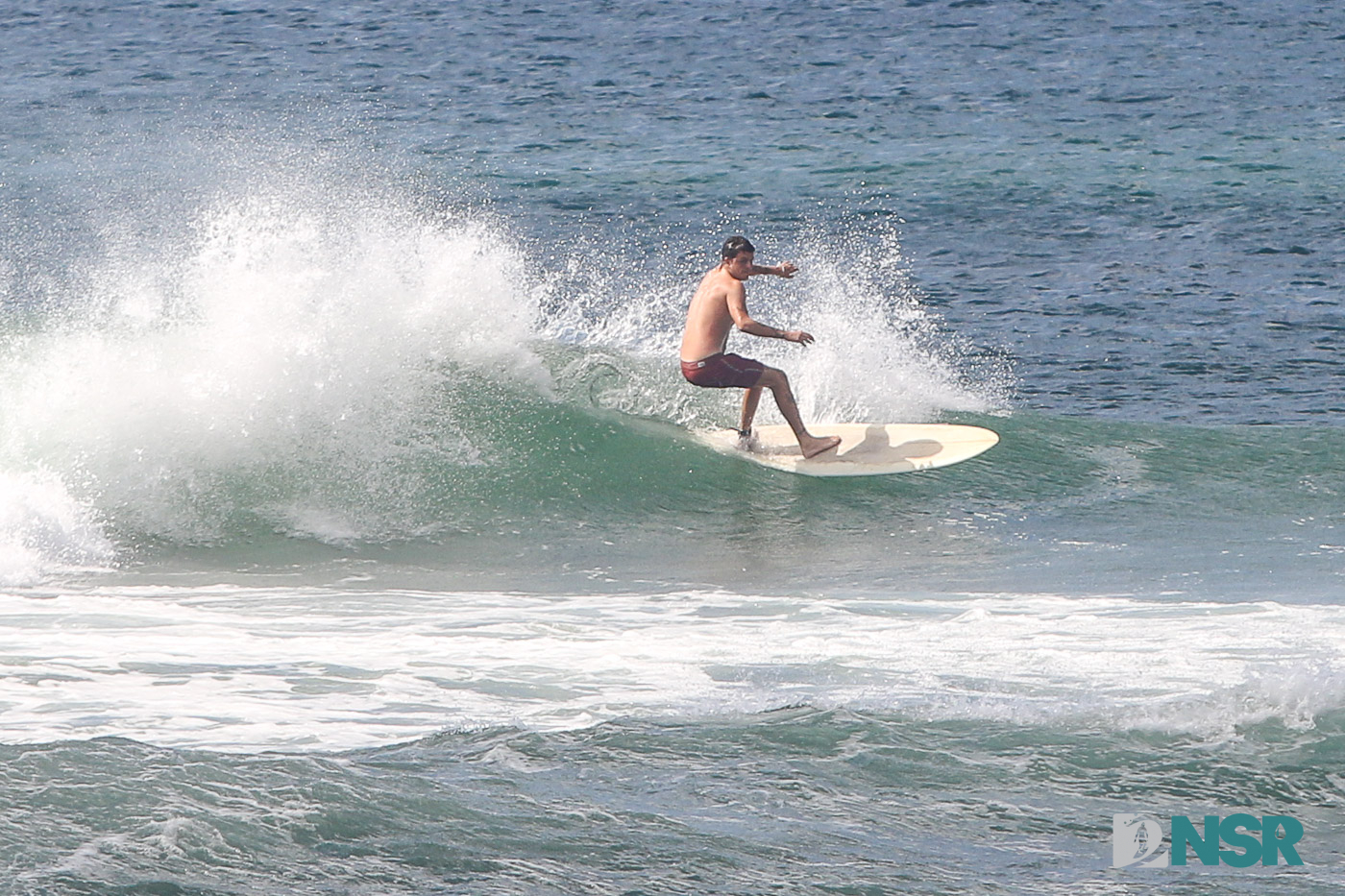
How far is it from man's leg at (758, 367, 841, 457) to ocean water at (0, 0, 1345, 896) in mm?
274

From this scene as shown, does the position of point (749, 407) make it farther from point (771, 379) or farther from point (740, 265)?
point (740, 265)

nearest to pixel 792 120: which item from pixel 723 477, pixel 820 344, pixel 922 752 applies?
pixel 820 344

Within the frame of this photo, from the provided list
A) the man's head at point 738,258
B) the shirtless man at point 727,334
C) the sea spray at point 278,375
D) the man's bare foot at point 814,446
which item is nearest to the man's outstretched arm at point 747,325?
the shirtless man at point 727,334

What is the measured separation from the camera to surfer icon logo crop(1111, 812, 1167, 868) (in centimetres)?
557

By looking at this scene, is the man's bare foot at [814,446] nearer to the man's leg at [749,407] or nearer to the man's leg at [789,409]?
the man's leg at [789,409]

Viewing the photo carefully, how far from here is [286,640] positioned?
800 cm

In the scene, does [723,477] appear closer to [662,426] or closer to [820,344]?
[662,426]

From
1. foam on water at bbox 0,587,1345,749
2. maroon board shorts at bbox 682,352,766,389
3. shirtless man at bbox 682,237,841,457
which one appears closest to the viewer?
foam on water at bbox 0,587,1345,749

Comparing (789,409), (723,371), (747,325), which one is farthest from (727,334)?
(789,409)

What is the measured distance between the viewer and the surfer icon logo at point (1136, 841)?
5570mm

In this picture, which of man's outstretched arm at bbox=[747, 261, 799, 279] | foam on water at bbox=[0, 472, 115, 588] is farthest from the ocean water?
man's outstretched arm at bbox=[747, 261, 799, 279]

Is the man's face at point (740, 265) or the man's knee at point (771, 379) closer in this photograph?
the man's face at point (740, 265)

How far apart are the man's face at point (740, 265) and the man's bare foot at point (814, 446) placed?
1211 millimetres

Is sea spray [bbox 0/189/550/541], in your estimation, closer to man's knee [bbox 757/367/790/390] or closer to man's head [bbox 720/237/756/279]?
man's knee [bbox 757/367/790/390]
